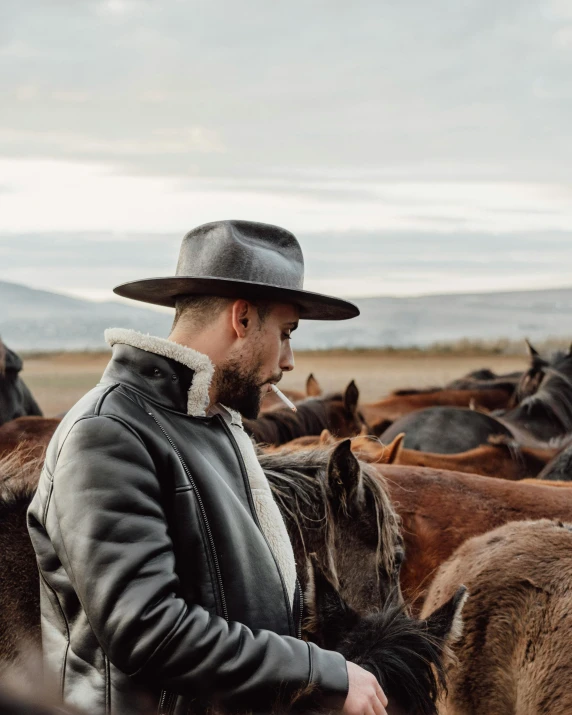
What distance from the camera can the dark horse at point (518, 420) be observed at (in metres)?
8.52

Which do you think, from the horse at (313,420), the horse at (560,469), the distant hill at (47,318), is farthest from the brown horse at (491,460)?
the distant hill at (47,318)

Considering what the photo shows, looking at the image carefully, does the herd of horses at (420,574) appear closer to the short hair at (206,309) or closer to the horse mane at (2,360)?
the short hair at (206,309)

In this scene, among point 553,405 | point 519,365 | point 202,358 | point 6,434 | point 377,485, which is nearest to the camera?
point 202,358

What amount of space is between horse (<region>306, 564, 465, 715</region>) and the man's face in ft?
1.55

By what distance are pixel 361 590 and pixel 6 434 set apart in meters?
3.94

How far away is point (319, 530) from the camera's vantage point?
8.93 ft

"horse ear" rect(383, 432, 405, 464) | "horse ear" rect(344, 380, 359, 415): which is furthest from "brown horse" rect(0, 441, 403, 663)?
"horse ear" rect(344, 380, 359, 415)

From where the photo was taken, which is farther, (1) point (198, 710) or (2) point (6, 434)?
(2) point (6, 434)

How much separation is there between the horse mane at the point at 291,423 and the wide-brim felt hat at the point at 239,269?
12.9ft

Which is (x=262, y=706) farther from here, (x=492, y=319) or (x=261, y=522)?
(x=492, y=319)

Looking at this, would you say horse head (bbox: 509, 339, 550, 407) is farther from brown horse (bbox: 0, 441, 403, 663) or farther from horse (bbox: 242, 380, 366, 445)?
brown horse (bbox: 0, 441, 403, 663)

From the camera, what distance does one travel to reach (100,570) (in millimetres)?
1587

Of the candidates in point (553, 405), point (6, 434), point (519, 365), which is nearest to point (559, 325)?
point (519, 365)

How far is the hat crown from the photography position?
2018 mm
